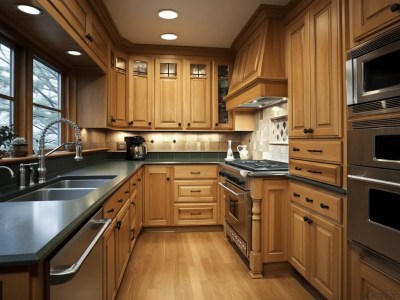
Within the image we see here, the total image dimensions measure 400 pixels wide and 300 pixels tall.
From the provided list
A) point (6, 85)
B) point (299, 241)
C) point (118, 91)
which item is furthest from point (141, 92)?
point (299, 241)

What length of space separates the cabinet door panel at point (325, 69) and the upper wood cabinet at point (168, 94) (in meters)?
2.11

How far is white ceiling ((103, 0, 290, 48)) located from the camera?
2.65 meters

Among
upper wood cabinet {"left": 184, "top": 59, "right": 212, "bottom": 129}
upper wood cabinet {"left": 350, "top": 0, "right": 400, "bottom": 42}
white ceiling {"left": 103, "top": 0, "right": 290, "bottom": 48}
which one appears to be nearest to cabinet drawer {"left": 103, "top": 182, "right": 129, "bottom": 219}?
upper wood cabinet {"left": 350, "top": 0, "right": 400, "bottom": 42}

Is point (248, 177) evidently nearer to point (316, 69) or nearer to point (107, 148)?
point (316, 69)

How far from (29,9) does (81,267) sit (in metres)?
1.46

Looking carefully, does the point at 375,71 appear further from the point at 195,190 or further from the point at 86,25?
the point at 195,190

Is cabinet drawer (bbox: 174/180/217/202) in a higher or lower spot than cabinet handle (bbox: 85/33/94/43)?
lower

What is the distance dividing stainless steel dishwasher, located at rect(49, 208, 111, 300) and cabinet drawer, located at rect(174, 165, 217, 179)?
213 cm

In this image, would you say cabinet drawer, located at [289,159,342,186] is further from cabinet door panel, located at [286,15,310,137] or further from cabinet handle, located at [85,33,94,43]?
cabinet handle, located at [85,33,94,43]

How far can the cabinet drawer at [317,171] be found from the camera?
1758 millimetres

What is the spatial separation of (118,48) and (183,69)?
35.1 inches

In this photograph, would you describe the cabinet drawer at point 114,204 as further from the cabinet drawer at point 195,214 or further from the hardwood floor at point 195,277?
the cabinet drawer at point 195,214

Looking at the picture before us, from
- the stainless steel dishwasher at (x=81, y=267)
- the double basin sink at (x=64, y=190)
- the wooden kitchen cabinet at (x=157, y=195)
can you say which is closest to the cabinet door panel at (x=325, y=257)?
the stainless steel dishwasher at (x=81, y=267)

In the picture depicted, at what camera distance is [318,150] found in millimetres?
1968
